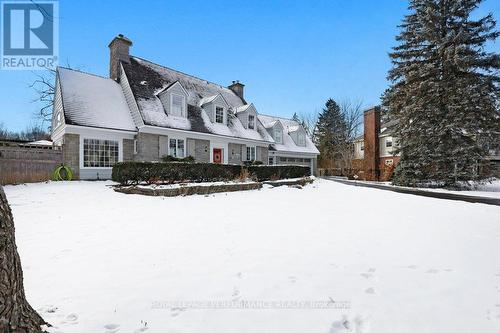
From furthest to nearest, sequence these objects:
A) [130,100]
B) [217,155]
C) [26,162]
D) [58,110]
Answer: [217,155] < [130,100] < [58,110] < [26,162]

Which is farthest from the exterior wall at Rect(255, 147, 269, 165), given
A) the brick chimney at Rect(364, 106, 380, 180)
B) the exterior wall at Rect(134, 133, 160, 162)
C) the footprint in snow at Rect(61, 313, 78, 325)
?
the footprint in snow at Rect(61, 313, 78, 325)

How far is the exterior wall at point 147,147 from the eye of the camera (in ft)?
49.2

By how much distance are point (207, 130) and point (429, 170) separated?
1514 cm

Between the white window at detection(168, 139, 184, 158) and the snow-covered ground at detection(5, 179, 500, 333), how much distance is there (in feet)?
33.9

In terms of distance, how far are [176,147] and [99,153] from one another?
430 cm

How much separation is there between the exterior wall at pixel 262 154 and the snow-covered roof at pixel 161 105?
0.92 m

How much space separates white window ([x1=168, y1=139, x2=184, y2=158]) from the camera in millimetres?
16242

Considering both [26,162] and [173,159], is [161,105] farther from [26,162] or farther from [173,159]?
[26,162]

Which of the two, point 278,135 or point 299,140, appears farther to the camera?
point 299,140

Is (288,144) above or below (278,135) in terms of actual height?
below

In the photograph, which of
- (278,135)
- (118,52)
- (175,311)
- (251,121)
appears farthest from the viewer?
(278,135)

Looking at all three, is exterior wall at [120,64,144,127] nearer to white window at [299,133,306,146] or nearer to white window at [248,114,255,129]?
white window at [248,114,255,129]

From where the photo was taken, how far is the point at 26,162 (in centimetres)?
1199

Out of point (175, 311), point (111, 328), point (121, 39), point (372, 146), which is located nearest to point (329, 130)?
point (372, 146)
